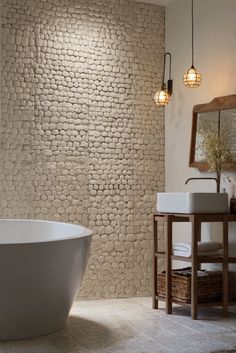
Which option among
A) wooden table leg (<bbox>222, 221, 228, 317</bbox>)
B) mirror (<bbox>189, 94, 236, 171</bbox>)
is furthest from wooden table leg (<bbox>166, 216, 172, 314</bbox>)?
mirror (<bbox>189, 94, 236, 171</bbox>)

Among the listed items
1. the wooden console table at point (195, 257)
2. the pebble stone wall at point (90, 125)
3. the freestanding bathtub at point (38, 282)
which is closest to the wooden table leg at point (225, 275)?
the wooden console table at point (195, 257)

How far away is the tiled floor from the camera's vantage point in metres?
3.52

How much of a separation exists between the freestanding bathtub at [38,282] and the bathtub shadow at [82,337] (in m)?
0.10

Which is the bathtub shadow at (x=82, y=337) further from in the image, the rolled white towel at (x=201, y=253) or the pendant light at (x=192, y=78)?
the pendant light at (x=192, y=78)

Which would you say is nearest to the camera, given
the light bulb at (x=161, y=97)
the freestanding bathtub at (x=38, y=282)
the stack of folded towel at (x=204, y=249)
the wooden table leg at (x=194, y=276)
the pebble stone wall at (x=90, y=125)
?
the freestanding bathtub at (x=38, y=282)

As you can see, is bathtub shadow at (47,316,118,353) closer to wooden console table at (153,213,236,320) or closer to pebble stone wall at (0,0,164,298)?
wooden console table at (153,213,236,320)

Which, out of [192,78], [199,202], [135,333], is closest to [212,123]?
[192,78]

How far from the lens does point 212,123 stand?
4.95 m

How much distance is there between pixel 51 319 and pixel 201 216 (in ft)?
4.62

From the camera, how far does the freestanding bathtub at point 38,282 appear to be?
345 centimetres

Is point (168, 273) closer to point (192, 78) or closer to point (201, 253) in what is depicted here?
point (201, 253)

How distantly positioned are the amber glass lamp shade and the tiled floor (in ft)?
6.38

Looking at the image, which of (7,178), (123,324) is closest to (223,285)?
(123,324)

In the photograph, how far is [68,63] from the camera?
5328 millimetres
